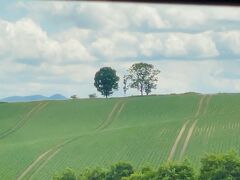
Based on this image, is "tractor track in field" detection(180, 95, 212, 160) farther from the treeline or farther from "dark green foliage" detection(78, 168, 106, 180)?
"dark green foliage" detection(78, 168, 106, 180)

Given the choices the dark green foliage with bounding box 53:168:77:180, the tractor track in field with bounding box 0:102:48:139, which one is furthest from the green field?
the dark green foliage with bounding box 53:168:77:180

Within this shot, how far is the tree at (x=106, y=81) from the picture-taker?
37375 mm

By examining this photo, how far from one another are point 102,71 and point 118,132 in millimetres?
15129

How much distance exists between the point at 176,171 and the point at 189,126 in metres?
→ 3.89

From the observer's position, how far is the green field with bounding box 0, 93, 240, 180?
20531mm

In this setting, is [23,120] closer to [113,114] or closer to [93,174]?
[113,114]

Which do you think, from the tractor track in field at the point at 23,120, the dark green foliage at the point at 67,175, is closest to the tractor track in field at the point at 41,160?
the dark green foliage at the point at 67,175

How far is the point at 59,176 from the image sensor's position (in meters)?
18.9

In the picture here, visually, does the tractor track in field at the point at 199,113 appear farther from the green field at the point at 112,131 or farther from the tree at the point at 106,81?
the tree at the point at 106,81

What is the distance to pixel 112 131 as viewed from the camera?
23.4m

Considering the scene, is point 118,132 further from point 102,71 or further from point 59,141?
point 102,71

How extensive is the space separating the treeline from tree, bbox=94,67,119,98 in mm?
17583

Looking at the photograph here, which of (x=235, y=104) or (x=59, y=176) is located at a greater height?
(x=235, y=104)

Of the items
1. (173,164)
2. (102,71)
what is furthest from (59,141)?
(102,71)
